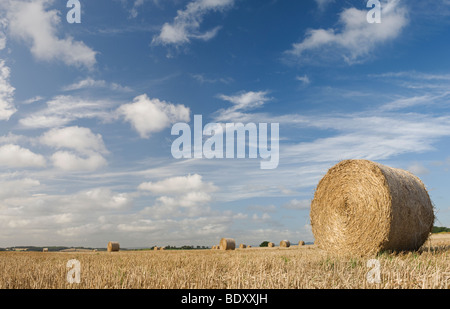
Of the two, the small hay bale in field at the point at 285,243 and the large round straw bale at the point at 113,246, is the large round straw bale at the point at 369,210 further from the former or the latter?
the large round straw bale at the point at 113,246

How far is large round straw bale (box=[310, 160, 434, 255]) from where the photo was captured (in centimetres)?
927

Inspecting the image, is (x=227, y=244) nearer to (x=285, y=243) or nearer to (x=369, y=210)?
(x=285, y=243)

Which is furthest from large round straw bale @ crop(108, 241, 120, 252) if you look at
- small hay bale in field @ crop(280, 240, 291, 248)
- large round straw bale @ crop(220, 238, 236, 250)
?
small hay bale in field @ crop(280, 240, 291, 248)

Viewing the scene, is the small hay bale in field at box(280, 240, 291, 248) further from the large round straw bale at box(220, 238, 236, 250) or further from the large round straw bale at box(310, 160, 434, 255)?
the large round straw bale at box(310, 160, 434, 255)

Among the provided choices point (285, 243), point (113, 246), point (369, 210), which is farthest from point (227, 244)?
point (369, 210)

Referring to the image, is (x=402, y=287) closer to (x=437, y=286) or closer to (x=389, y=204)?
(x=437, y=286)

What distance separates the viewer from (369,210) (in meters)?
9.64

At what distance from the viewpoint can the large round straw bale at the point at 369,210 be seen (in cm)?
927

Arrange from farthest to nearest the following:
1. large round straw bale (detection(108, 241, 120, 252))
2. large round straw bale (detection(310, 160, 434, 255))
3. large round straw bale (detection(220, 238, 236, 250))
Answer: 1. large round straw bale (detection(108, 241, 120, 252))
2. large round straw bale (detection(220, 238, 236, 250))
3. large round straw bale (detection(310, 160, 434, 255))

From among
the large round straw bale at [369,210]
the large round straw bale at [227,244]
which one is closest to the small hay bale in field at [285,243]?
A: the large round straw bale at [227,244]
